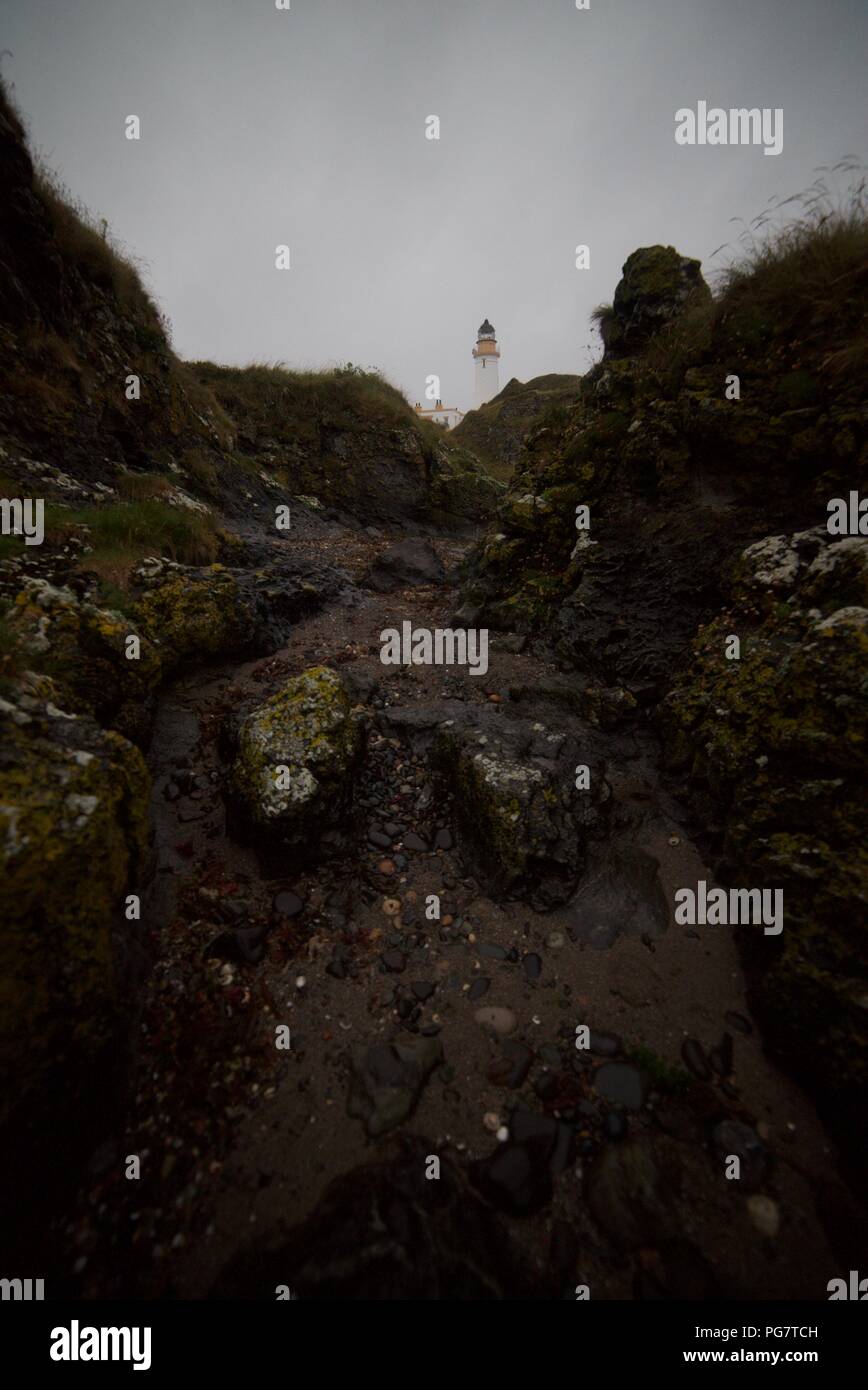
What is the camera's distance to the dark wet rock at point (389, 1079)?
3615 millimetres

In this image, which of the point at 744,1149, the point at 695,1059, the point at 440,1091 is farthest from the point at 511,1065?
the point at 744,1149

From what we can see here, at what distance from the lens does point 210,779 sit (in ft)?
20.2

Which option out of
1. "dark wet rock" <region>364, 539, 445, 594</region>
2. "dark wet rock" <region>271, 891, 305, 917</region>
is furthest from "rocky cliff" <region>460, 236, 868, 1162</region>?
"dark wet rock" <region>271, 891, 305, 917</region>

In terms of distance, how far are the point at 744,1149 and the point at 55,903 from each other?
5.38m

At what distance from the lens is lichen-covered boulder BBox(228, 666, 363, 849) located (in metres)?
5.27

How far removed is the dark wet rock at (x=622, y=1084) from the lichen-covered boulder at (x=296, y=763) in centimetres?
360

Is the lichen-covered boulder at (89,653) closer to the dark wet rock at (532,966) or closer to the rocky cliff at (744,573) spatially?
the dark wet rock at (532,966)

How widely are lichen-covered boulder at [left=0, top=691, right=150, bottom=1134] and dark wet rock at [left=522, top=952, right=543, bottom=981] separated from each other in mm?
3604

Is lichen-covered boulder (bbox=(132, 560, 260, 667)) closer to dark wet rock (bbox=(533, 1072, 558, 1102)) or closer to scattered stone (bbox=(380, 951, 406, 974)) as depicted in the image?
scattered stone (bbox=(380, 951, 406, 974))

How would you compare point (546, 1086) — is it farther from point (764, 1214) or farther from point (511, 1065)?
point (764, 1214)

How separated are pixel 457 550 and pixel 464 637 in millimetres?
10264

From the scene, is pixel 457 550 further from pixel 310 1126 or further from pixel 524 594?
pixel 310 1126

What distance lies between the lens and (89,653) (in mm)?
5598
